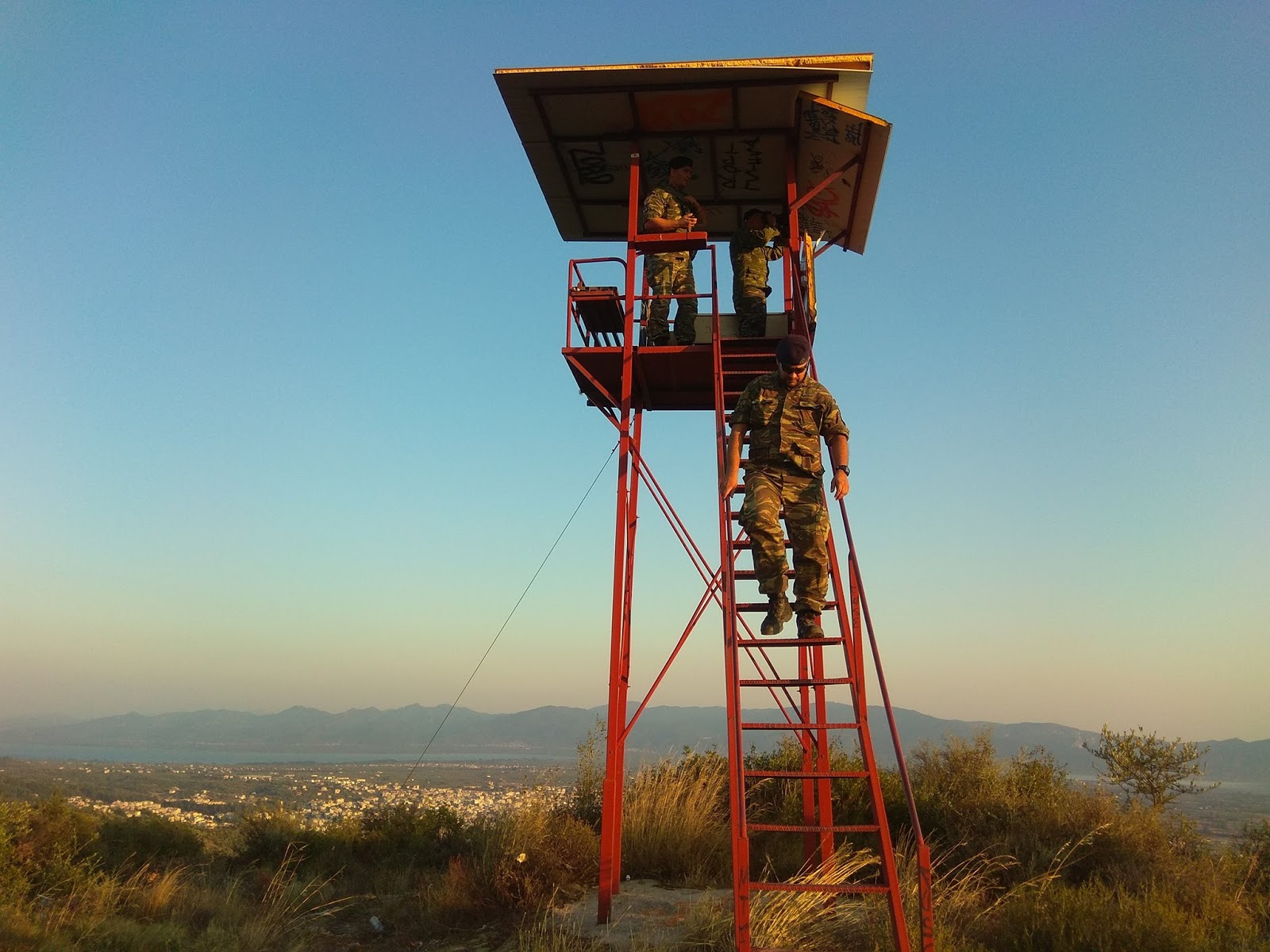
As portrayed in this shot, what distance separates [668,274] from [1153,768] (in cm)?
1198

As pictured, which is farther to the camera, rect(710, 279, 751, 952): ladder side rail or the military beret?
the military beret

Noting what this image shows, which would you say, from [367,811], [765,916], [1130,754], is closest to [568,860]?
[765,916]

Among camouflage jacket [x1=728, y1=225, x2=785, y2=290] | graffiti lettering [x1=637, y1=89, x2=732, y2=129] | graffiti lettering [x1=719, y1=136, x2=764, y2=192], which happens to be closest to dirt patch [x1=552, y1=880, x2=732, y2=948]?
camouflage jacket [x1=728, y1=225, x2=785, y2=290]

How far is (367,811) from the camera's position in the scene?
14094 millimetres

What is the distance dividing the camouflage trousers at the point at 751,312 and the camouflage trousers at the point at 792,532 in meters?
3.08

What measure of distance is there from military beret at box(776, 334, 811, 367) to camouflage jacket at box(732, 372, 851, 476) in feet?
0.83

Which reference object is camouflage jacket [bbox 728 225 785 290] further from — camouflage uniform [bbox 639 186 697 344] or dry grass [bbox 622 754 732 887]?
dry grass [bbox 622 754 732 887]

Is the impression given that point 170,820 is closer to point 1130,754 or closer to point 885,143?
point 885,143

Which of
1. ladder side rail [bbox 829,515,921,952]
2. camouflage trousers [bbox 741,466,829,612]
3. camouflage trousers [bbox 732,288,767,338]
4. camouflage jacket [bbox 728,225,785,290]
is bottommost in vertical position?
ladder side rail [bbox 829,515,921,952]

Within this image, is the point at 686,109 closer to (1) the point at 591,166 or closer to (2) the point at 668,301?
(1) the point at 591,166

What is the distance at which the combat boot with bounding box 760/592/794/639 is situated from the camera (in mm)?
7102

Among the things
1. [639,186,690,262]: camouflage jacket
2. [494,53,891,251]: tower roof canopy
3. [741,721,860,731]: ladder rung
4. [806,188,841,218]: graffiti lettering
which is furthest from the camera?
[806,188,841,218]: graffiti lettering

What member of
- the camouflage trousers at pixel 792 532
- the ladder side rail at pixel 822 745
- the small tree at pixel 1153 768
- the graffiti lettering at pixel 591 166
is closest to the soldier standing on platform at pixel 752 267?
the graffiti lettering at pixel 591 166

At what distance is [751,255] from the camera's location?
10.4m
